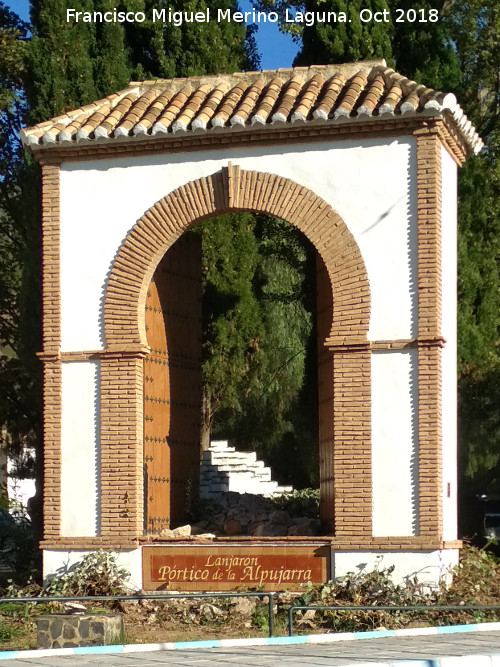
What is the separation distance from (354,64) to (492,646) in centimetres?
797

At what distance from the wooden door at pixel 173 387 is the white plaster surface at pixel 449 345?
3.55 m

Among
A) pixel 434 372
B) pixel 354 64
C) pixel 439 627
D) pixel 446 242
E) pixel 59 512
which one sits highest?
pixel 354 64

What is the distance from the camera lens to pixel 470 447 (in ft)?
77.7

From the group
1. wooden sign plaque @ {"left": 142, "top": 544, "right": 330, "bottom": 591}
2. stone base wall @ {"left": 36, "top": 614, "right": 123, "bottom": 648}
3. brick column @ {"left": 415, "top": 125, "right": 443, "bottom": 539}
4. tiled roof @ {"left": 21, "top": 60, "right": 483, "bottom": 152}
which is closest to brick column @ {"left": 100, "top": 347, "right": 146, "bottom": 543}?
wooden sign plaque @ {"left": 142, "top": 544, "right": 330, "bottom": 591}

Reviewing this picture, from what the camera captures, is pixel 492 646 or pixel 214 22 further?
pixel 214 22

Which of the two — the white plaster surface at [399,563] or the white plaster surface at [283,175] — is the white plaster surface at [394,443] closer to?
the white plaster surface at [399,563]

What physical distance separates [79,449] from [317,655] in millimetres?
5629

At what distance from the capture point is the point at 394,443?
1455 cm

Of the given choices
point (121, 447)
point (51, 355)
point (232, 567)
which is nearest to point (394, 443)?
point (232, 567)

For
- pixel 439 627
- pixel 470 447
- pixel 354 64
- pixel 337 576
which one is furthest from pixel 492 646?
pixel 470 447

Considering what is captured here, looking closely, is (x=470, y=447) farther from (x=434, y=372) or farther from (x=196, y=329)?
(x=434, y=372)

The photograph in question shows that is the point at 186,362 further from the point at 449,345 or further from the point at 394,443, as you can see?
the point at 394,443

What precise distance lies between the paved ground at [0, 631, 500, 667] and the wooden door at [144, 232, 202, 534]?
4724 millimetres

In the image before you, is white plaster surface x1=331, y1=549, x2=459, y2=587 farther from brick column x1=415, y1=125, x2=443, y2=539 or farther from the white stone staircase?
the white stone staircase
